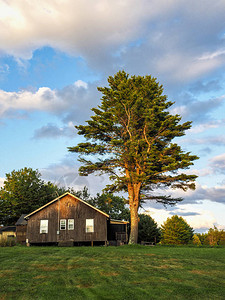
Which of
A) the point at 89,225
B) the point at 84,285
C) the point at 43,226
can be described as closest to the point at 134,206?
the point at 89,225

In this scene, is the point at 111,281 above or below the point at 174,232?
above

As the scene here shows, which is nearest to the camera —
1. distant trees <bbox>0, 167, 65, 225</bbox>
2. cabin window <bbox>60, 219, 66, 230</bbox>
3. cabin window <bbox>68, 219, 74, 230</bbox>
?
cabin window <bbox>68, 219, 74, 230</bbox>

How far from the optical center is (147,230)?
51.1 m

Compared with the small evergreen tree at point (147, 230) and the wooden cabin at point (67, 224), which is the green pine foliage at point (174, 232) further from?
the wooden cabin at point (67, 224)

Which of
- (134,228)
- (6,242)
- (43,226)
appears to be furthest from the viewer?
(43,226)

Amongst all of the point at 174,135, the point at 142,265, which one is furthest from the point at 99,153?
the point at 142,265

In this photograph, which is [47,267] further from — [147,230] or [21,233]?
[147,230]

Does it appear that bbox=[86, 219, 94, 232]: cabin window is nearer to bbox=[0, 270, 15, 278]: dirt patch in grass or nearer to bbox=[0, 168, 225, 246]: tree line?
bbox=[0, 168, 225, 246]: tree line

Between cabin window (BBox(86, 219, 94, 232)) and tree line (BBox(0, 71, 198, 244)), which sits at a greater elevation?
tree line (BBox(0, 71, 198, 244))

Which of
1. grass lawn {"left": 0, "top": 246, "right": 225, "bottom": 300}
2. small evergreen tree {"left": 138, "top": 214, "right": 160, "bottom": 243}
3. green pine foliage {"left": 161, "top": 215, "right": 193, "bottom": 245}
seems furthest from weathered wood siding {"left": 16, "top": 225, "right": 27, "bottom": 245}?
grass lawn {"left": 0, "top": 246, "right": 225, "bottom": 300}

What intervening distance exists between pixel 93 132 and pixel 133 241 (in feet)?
47.9

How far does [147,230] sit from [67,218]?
808 inches

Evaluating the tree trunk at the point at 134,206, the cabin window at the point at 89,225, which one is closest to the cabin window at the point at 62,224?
the cabin window at the point at 89,225

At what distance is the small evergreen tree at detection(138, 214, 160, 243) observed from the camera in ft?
167
